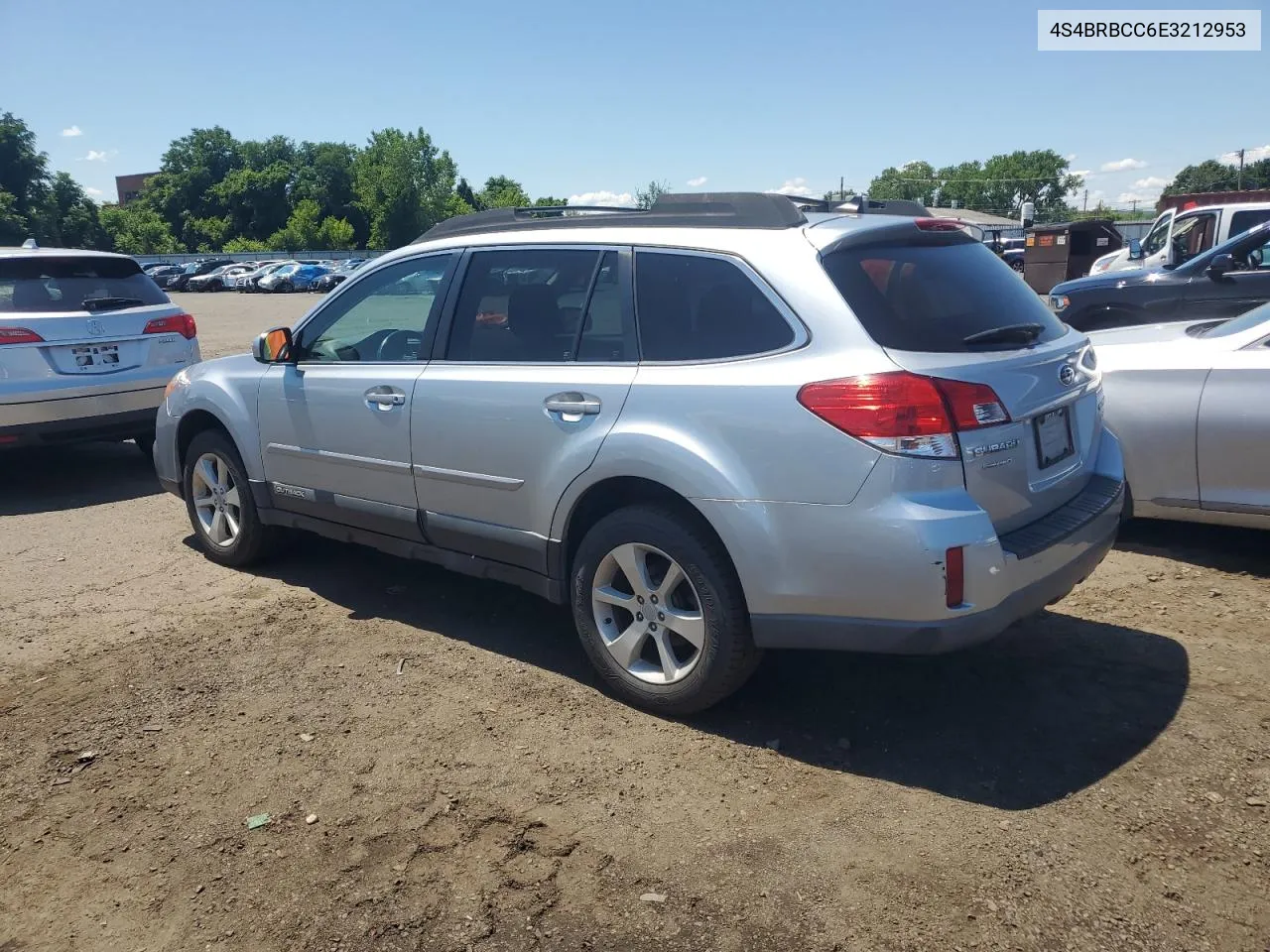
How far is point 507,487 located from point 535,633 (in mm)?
Answer: 921

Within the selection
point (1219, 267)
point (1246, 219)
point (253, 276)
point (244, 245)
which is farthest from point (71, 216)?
point (1219, 267)

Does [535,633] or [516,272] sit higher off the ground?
[516,272]

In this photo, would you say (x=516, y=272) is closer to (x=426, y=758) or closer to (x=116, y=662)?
(x=426, y=758)

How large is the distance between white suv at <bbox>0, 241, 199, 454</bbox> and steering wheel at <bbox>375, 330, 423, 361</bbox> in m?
4.07

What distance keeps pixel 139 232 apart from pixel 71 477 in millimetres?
105807

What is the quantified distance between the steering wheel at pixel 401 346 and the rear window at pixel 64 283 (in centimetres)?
433

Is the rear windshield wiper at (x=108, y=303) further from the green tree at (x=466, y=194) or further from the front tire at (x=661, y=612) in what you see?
the green tree at (x=466, y=194)

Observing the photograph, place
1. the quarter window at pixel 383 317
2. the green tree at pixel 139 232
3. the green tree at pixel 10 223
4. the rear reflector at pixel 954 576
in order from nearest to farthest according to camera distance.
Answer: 1. the rear reflector at pixel 954 576
2. the quarter window at pixel 383 317
3. the green tree at pixel 10 223
4. the green tree at pixel 139 232

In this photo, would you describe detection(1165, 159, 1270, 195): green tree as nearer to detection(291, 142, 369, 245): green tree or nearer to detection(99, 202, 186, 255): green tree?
detection(291, 142, 369, 245): green tree

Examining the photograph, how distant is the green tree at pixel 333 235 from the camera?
3898 inches

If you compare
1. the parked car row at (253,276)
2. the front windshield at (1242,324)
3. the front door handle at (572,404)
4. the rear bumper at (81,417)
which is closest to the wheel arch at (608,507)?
the front door handle at (572,404)

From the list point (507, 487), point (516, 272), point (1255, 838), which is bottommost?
point (1255, 838)

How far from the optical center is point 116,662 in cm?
456

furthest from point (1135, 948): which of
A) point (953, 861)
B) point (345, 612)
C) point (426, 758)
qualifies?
point (345, 612)
